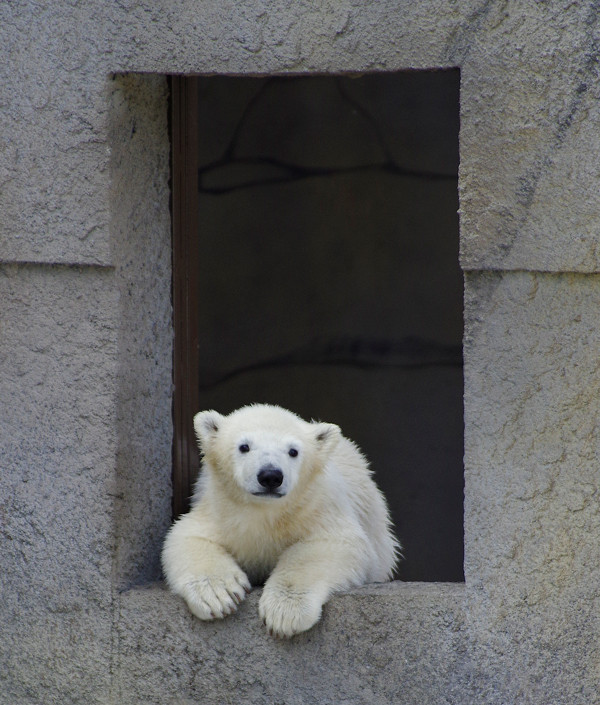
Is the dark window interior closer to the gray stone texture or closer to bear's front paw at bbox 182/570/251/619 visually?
the gray stone texture

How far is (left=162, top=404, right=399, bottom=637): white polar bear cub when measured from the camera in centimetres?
253

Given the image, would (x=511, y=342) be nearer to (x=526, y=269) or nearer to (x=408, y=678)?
(x=526, y=269)

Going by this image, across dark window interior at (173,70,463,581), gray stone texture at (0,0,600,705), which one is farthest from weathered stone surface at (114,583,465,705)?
dark window interior at (173,70,463,581)

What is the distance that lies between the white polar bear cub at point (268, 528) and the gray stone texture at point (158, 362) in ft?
0.26

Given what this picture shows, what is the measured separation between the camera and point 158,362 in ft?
9.19

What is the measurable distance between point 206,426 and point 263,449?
22cm

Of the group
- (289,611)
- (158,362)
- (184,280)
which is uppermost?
(184,280)

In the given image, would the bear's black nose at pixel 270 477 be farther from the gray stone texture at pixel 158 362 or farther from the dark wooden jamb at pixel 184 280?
the dark wooden jamb at pixel 184 280

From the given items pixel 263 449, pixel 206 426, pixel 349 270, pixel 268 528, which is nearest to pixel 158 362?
pixel 206 426

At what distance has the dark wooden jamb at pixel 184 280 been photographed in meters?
2.85

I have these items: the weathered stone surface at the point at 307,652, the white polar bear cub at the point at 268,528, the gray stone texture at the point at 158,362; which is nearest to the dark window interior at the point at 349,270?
the white polar bear cub at the point at 268,528

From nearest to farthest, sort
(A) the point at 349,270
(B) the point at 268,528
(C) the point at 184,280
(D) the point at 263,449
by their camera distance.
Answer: (D) the point at 263,449
(B) the point at 268,528
(C) the point at 184,280
(A) the point at 349,270

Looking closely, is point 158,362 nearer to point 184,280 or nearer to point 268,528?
point 184,280

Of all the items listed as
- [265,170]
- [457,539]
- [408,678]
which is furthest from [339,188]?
[408,678]
